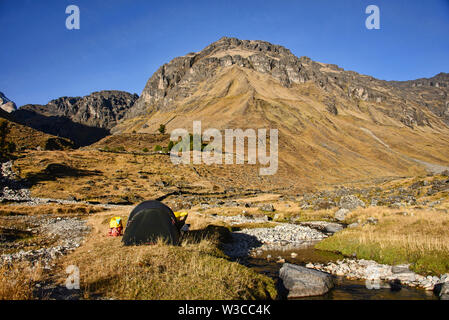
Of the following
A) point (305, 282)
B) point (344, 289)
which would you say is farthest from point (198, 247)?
point (344, 289)

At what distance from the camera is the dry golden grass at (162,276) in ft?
25.5

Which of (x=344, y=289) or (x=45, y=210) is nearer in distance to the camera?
(x=344, y=289)

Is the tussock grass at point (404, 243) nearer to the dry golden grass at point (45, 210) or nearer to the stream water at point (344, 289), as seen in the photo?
the stream water at point (344, 289)

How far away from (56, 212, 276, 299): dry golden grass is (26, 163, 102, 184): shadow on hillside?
44519 mm

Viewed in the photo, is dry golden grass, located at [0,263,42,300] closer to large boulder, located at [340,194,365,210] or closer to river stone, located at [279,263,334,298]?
river stone, located at [279,263,334,298]

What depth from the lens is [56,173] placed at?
51.8 metres

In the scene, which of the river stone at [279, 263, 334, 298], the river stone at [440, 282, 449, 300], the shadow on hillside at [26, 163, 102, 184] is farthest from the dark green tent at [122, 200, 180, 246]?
the shadow on hillside at [26, 163, 102, 184]

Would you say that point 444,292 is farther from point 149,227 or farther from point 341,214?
point 341,214

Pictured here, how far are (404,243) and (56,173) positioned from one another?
57466 mm

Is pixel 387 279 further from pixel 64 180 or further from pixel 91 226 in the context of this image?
pixel 64 180

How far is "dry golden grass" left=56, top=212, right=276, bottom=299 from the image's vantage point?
25.5 feet

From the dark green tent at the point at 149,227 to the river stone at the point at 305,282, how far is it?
6.30 m

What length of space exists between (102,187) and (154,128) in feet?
457
